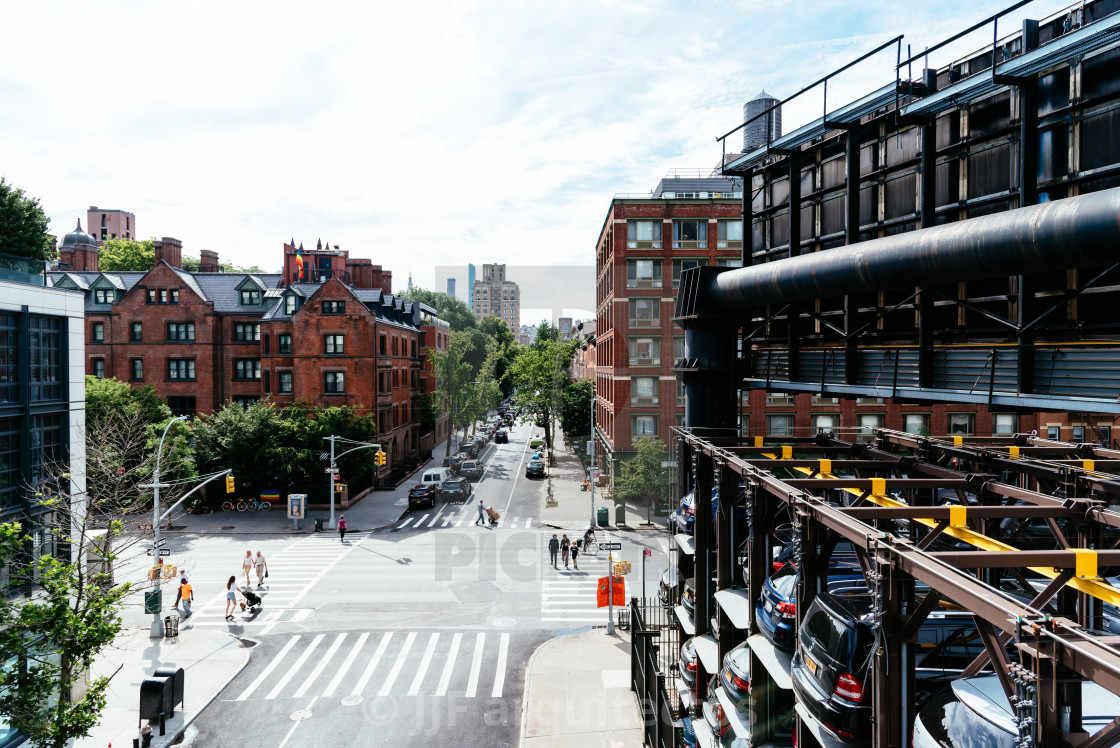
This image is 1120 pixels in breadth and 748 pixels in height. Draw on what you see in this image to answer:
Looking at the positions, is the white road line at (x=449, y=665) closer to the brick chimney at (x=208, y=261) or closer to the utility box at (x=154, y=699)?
the utility box at (x=154, y=699)

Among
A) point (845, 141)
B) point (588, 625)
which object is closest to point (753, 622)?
point (845, 141)

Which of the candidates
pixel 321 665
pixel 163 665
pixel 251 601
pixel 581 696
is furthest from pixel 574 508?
pixel 163 665

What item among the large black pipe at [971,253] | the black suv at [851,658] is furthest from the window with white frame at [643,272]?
the black suv at [851,658]

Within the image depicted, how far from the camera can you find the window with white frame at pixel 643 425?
43.3m

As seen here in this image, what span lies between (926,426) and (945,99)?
3544 cm

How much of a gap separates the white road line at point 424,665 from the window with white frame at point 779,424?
87.9ft

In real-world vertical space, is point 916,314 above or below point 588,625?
above

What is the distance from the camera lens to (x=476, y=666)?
65.7 ft

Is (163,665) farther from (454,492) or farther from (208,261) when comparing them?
(208,261)

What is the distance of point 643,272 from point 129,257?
238ft

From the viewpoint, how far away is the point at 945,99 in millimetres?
9320

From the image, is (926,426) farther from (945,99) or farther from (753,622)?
(753,622)

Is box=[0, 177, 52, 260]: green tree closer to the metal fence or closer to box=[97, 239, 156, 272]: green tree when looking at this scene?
the metal fence

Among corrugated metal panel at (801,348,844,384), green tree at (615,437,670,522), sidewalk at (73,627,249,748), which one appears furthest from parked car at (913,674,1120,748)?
green tree at (615,437,670,522)
